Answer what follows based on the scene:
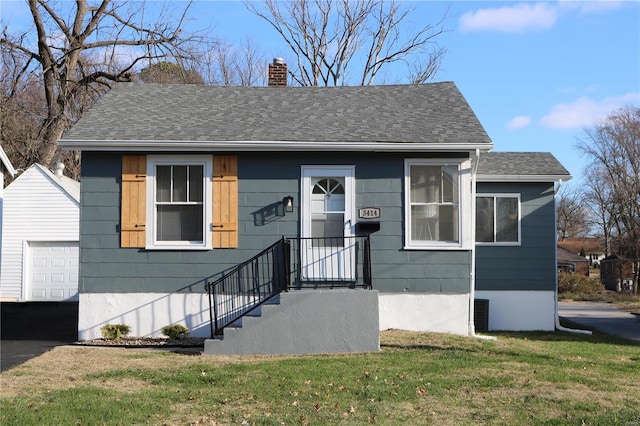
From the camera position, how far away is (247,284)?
12.2 m

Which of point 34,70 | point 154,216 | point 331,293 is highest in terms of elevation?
point 34,70

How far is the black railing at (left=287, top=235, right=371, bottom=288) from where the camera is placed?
11984 millimetres

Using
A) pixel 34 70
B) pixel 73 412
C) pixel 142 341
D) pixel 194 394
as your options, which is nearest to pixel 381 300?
pixel 142 341

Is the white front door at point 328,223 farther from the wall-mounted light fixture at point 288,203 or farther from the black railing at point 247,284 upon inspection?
the black railing at point 247,284

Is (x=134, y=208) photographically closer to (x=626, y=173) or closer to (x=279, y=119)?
(x=279, y=119)

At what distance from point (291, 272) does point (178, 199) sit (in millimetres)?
2312

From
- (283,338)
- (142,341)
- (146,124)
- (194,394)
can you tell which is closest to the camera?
(194,394)

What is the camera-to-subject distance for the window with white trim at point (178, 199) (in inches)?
483

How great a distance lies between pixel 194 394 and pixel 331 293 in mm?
3519

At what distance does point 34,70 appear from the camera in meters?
26.9

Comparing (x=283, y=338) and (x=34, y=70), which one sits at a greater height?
(x=34, y=70)

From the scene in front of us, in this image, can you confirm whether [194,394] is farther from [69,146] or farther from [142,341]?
[69,146]

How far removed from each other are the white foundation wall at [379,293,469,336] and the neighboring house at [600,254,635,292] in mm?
30289

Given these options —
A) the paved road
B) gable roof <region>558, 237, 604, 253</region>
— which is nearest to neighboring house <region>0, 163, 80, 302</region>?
the paved road
